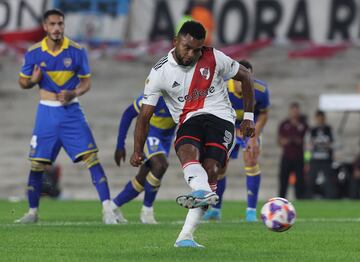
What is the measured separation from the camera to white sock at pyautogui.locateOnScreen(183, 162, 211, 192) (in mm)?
10133

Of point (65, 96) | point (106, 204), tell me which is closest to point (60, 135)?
point (65, 96)

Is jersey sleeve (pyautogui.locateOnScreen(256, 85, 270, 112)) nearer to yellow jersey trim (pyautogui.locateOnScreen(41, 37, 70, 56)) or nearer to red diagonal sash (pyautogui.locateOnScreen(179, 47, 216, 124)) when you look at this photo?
yellow jersey trim (pyautogui.locateOnScreen(41, 37, 70, 56))

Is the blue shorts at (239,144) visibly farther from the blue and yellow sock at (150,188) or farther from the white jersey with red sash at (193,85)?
the white jersey with red sash at (193,85)

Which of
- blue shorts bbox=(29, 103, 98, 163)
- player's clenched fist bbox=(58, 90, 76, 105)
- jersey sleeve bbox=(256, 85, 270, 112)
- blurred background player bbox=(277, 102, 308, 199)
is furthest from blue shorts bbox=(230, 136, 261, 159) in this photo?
blurred background player bbox=(277, 102, 308, 199)

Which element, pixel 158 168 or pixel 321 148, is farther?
pixel 321 148

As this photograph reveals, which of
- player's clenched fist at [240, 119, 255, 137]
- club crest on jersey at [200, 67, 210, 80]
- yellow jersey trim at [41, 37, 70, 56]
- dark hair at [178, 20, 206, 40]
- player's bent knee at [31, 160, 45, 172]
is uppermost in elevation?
dark hair at [178, 20, 206, 40]

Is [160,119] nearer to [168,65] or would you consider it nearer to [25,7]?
[168,65]

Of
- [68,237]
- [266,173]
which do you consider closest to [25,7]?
[266,173]

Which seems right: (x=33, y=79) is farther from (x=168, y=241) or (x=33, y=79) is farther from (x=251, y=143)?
(x=168, y=241)

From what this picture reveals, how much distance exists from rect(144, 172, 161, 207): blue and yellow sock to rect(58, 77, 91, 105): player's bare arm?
1.39 meters

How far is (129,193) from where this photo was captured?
1502 centimetres

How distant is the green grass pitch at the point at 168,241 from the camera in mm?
9781

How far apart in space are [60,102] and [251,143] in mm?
2543

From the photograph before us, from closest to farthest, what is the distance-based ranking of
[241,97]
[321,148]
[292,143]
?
[241,97] < [292,143] < [321,148]
